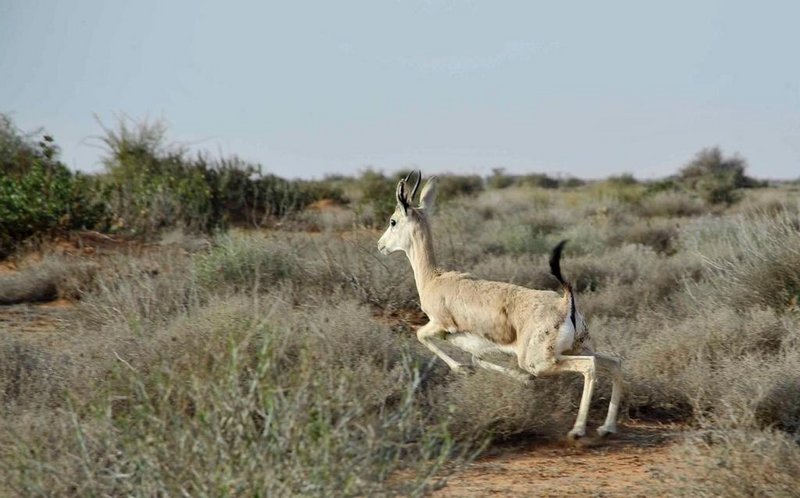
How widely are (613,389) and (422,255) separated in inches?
93.7

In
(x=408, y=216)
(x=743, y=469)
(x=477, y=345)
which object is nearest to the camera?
(x=743, y=469)

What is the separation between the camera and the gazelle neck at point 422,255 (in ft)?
31.2

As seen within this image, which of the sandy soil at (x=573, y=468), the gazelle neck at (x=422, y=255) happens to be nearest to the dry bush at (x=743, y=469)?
the sandy soil at (x=573, y=468)

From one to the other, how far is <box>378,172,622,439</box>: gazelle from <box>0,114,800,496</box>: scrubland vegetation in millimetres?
287

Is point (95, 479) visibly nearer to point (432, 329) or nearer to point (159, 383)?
point (159, 383)

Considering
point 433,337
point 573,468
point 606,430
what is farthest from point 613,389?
point 433,337

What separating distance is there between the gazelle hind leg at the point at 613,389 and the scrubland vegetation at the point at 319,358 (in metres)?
0.46

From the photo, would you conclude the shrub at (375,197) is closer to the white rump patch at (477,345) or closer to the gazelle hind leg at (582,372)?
the white rump patch at (477,345)

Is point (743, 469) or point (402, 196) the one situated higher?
point (402, 196)

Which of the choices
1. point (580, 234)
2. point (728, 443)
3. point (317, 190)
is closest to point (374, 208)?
point (580, 234)

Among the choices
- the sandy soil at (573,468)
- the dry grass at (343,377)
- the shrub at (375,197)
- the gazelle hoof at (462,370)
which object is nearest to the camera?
the dry grass at (343,377)

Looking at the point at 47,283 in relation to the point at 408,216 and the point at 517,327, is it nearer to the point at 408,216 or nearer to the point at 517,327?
the point at 408,216

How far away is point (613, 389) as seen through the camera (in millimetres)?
8000

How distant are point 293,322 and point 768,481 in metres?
3.69
